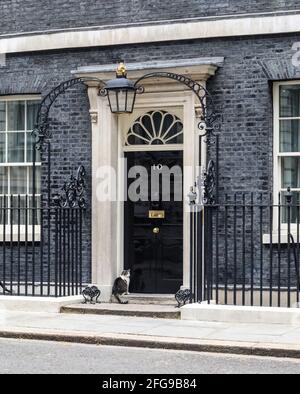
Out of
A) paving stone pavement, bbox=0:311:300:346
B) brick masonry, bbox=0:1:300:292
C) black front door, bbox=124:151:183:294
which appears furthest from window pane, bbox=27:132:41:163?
paving stone pavement, bbox=0:311:300:346

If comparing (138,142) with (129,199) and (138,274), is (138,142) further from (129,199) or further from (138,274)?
(138,274)

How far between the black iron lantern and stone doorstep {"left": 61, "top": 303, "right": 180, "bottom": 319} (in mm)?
2804

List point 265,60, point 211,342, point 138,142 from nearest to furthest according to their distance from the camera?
point 211,342 → point 265,60 → point 138,142

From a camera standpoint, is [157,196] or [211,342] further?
[157,196]

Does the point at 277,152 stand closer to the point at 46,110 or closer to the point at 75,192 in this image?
the point at 75,192

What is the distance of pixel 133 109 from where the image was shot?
13.6 meters

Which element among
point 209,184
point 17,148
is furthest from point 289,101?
point 17,148

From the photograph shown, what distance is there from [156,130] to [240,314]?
346 cm

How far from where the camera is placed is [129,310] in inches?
493

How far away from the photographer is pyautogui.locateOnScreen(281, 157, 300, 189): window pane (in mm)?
13055

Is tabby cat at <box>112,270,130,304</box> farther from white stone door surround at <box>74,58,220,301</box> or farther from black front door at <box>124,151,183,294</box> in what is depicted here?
black front door at <box>124,151,183,294</box>
